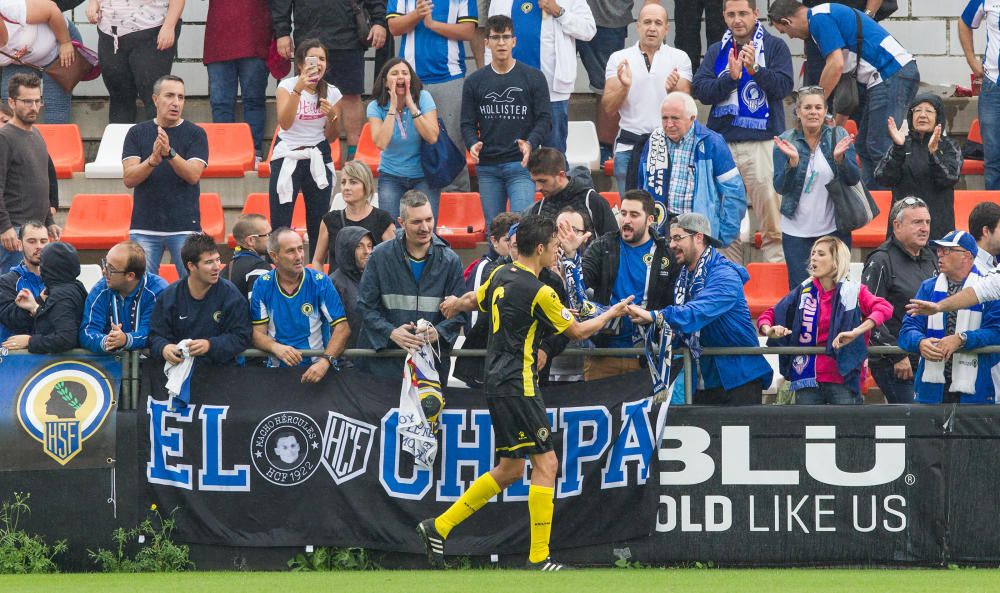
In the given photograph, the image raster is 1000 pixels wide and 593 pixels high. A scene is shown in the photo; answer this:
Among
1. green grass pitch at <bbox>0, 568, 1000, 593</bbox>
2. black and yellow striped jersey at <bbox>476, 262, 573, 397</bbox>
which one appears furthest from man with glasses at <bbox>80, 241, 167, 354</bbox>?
black and yellow striped jersey at <bbox>476, 262, 573, 397</bbox>

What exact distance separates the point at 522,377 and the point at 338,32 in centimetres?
576

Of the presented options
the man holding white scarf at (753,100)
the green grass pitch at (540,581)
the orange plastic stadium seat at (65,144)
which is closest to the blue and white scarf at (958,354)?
the green grass pitch at (540,581)

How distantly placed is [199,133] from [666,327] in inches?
170

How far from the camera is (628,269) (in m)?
9.34

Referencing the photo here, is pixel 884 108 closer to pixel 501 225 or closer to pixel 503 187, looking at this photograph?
pixel 503 187

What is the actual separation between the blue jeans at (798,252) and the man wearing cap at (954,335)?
2.17 m

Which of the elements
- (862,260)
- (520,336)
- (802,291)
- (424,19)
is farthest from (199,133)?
(862,260)

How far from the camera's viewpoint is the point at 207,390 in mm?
9266

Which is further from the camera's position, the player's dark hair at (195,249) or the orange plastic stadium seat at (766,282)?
the orange plastic stadium seat at (766,282)

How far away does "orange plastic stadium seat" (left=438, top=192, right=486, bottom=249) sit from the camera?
12750 millimetres

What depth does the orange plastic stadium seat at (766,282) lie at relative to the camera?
1197cm

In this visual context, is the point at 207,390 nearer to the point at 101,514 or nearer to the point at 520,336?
the point at 101,514

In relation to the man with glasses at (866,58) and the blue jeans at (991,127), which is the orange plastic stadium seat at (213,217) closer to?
the man with glasses at (866,58)

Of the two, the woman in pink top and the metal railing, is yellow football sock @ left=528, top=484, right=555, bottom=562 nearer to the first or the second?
the metal railing
